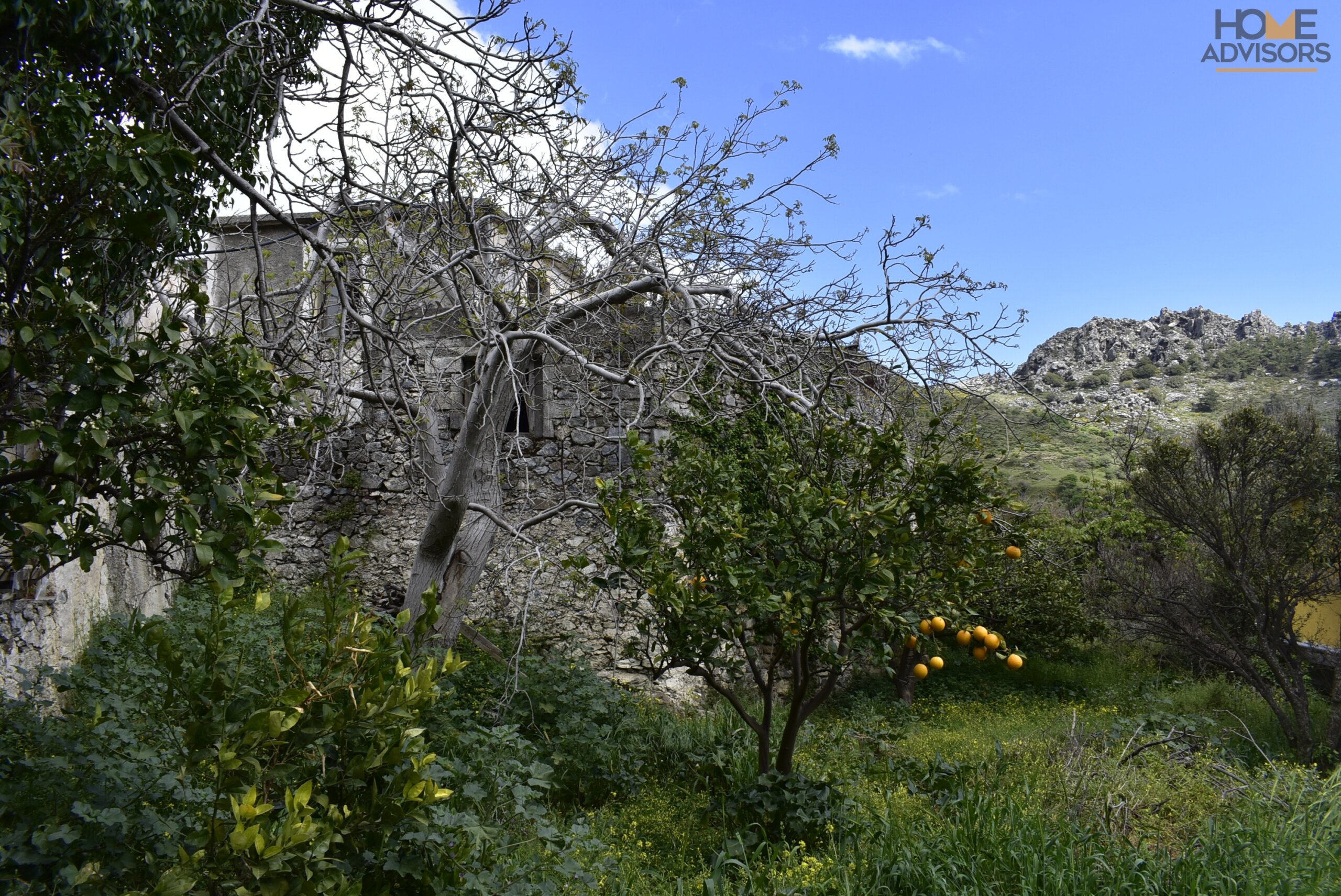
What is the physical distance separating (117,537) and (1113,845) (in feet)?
13.7

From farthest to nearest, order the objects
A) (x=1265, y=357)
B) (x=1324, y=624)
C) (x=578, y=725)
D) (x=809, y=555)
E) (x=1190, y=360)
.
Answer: (x=1190, y=360) < (x=1265, y=357) < (x=1324, y=624) < (x=578, y=725) < (x=809, y=555)

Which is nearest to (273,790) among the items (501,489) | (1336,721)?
(501,489)

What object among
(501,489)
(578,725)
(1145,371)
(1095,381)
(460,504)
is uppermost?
(1145,371)

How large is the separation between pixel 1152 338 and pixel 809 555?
30.7 meters

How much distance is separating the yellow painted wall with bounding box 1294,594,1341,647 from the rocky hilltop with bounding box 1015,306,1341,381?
13.7 metres

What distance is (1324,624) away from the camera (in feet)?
39.2

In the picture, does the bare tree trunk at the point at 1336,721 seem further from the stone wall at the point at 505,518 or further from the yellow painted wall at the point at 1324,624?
the stone wall at the point at 505,518

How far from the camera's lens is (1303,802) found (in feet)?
14.2

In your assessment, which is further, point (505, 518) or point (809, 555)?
point (505, 518)

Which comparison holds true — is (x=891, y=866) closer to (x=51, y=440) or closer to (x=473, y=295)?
(x=51, y=440)

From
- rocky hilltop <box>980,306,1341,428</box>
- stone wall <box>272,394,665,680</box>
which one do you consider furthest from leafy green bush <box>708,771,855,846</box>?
rocky hilltop <box>980,306,1341,428</box>

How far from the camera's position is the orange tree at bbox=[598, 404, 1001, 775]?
3.75 m

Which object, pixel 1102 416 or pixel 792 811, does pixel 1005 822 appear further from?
pixel 1102 416

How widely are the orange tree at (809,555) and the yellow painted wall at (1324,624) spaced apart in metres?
10.5
